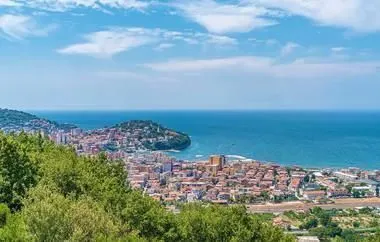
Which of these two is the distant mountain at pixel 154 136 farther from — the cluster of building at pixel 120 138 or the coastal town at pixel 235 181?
the coastal town at pixel 235 181

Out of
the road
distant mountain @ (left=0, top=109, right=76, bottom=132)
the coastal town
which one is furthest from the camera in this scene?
distant mountain @ (left=0, top=109, right=76, bottom=132)

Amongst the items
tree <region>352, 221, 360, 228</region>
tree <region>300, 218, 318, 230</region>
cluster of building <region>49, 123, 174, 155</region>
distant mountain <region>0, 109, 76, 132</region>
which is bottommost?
tree <region>352, 221, 360, 228</region>

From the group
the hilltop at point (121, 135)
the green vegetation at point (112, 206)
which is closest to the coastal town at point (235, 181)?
the hilltop at point (121, 135)

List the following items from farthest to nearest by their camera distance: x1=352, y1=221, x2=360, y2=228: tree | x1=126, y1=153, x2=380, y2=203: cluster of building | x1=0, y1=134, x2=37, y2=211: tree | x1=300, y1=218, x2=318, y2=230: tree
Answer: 1. x1=126, y1=153, x2=380, y2=203: cluster of building
2. x1=352, y1=221, x2=360, y2=228: tree
3. x1=300, y1=218, x2=318, y2=230: tree
4. x1=0, y1=134, x2=37, y2=211: tree

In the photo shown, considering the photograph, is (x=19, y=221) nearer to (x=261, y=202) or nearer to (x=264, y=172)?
(x=261, y=202)

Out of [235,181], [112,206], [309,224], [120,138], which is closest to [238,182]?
[235,181]

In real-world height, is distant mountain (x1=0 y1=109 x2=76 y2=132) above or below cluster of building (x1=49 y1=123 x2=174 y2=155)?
above

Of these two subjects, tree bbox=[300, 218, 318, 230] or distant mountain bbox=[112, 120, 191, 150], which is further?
distant mountain bbox=[112, 120, 191, 150]

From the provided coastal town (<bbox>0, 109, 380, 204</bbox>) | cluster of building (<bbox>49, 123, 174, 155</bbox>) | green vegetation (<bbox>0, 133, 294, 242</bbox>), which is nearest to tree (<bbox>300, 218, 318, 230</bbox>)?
coastal town (<bbox>0, 109, 380, 204</bbox>)

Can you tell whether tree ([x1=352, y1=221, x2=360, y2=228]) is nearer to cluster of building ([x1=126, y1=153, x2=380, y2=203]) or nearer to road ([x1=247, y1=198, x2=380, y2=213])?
road ([x1=247, y1=198, x2=380, y2=213])
